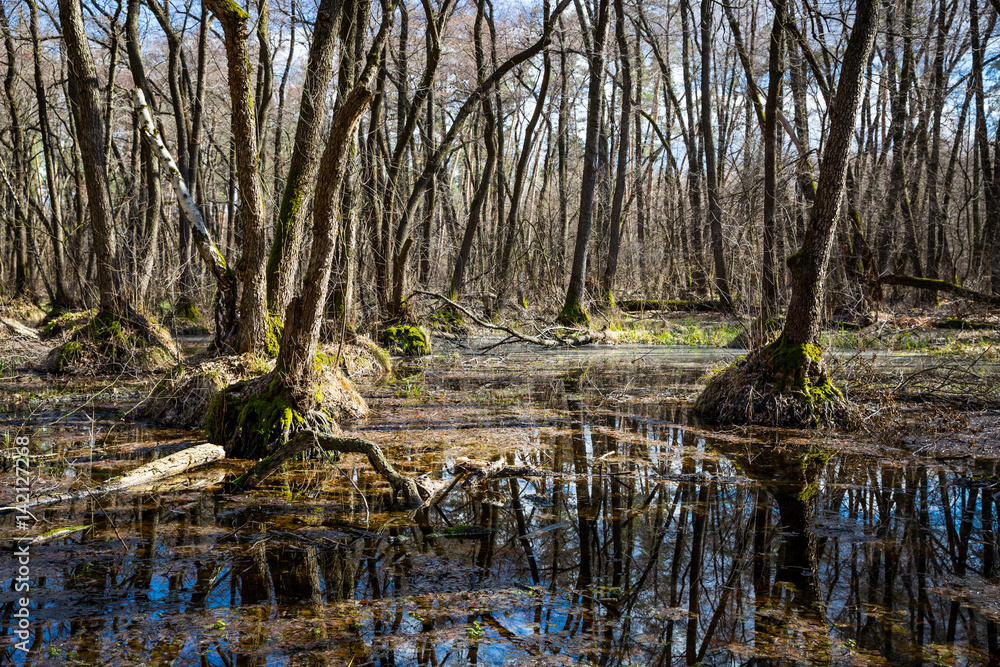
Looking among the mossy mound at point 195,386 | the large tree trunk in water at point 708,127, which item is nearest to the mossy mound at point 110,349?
the mossy mound at point 195,386

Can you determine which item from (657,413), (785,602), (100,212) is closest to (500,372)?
(657,413)

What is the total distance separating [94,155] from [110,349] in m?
2.79

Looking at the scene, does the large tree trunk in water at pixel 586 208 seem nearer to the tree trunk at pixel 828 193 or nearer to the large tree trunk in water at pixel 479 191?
the large tree trunk in water at pixel 479 191

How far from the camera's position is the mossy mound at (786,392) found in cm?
748

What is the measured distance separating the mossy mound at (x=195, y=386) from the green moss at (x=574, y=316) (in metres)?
9.14

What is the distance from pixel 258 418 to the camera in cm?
626

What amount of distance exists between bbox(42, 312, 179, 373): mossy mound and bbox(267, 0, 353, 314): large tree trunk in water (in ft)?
10.5

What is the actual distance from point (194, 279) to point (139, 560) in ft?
46.7

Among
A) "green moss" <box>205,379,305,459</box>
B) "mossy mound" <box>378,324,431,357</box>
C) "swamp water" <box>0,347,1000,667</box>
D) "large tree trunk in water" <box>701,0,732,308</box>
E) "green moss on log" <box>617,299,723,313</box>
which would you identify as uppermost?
"large tree trunk in water" <box>701,0,732,308</box>

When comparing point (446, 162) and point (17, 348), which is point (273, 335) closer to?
point (17, 348)

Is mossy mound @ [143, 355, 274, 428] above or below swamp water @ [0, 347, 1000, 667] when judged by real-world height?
above

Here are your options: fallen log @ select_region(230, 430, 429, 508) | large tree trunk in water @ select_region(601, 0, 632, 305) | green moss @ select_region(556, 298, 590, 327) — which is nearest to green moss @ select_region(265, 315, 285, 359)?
fallen log @ select_region(230, 430, 429, 508)

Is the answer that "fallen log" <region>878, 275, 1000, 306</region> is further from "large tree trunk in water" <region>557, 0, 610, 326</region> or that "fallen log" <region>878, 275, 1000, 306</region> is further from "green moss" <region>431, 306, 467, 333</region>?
"green moss" <region>431, 306, 467, 333</region>

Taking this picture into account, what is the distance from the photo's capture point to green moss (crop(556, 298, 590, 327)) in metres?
16.0
